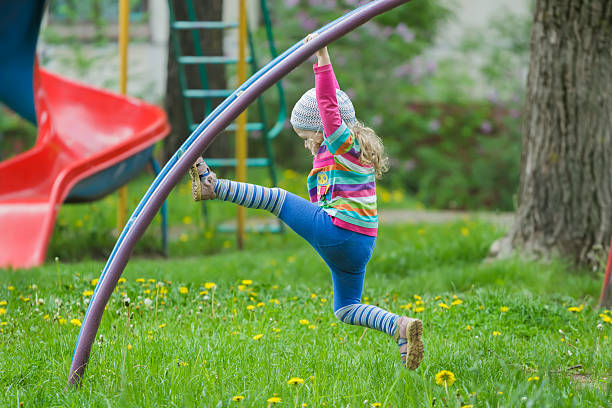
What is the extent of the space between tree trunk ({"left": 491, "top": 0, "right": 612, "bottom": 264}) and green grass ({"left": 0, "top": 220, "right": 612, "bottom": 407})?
275mm

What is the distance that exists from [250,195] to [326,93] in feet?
1.49

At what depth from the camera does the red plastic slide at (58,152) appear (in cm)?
551

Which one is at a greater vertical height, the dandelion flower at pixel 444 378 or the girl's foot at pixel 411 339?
the girl's foot at pixel 411 339

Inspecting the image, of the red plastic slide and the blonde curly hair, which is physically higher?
the blonde curly hair

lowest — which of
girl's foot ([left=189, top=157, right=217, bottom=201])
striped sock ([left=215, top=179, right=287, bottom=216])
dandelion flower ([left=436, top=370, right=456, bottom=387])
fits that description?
dandelion flower ([left=436, top=370, right=456, bottom=387])

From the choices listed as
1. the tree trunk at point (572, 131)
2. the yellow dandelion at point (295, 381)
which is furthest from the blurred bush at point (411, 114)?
the yellow dandelion at point (295, 381)

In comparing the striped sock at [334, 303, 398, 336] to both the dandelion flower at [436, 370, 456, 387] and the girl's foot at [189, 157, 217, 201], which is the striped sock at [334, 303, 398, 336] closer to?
the dandelion flower at [436, 370, 456, 387]

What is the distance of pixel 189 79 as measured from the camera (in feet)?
31.7

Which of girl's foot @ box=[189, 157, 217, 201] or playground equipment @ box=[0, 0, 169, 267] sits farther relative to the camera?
playground equipment @ box=[0, 0, 169, 267]

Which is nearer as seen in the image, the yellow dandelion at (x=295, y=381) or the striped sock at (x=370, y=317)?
the yellow dandelion at (x=295, y=381)

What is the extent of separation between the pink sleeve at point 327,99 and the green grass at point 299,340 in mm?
888

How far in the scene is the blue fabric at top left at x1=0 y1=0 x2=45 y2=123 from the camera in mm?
7152

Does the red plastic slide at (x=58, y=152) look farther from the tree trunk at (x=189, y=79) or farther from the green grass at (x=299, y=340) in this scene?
the tree trunk at (x=189, y=79)

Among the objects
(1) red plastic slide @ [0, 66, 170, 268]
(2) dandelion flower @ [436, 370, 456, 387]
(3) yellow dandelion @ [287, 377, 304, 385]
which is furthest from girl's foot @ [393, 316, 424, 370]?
(1) red plastic slide @ [0, 66, 170, 268]
